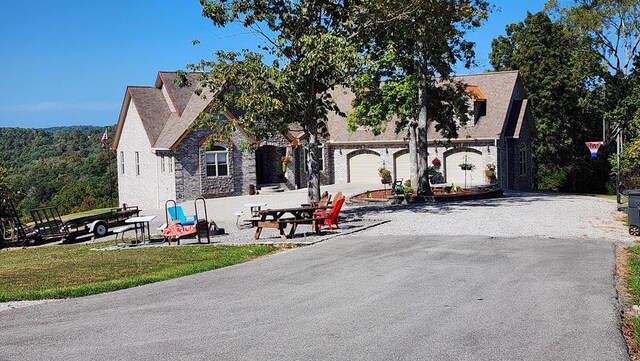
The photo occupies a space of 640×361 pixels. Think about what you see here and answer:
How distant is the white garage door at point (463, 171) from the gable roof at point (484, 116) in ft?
4.17

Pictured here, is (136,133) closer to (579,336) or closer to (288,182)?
(288,182)

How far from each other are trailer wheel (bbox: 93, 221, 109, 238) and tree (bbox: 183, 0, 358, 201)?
5.34 metres

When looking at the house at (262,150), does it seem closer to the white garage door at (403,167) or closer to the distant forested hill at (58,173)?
the white garage door at (403,167)

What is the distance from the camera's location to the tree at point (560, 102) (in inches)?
1875

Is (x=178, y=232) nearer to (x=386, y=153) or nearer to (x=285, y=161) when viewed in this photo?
(x=285, y=161)

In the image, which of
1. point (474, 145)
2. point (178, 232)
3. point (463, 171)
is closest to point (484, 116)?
point (474, 145)

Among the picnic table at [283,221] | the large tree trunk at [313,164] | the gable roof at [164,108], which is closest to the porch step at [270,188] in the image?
the gable roof at [164,108]

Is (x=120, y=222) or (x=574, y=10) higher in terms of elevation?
(x=574, y=10)

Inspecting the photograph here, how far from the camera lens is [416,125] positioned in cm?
3241

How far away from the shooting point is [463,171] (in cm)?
3919

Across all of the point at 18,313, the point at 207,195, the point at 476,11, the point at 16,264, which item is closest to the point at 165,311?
the point at 18,313

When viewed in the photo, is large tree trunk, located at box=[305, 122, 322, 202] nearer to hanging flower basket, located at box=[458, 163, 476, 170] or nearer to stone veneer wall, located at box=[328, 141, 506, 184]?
hanging flower basket, located at box=[458, 163, 476, 170]

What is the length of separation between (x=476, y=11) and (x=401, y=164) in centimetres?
1526

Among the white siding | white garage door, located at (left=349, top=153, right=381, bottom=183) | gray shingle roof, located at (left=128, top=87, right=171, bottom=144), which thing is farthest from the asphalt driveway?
white garage door, located at (left=349, top=153, right=381, bottom=183)
